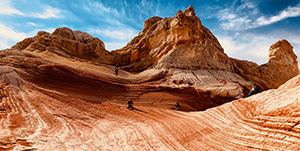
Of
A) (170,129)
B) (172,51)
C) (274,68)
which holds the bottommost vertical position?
(170,129)

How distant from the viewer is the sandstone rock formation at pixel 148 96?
402 centimetres

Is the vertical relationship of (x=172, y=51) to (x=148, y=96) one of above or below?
above

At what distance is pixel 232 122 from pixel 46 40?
2325 centimetres

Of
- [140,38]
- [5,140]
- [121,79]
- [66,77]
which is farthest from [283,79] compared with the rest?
[5,140]

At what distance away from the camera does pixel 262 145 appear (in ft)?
11.0

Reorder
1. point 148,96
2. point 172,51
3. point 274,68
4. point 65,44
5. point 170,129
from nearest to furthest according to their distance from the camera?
point 170,129 < point 148,96 < point 172,51 < point 65,44 < point 274,68

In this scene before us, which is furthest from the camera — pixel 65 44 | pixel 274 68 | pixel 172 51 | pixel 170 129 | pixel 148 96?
pixel 274 68

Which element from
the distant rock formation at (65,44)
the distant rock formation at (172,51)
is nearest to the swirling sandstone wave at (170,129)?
the distant rock formation at (172,51)

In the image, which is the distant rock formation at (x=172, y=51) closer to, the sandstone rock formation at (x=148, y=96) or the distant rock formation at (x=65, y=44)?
the distant rock formation at (x=65, y=44)

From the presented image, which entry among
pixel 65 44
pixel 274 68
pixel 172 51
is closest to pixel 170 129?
pixel 172 51

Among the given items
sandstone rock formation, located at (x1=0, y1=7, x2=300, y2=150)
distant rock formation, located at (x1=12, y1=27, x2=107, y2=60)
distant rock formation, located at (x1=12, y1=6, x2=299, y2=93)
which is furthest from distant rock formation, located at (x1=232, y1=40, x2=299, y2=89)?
distant rock formation, located at (x1=12, y1=27, x2=107, y2=60)

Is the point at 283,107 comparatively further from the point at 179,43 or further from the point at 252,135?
the point at 179,43

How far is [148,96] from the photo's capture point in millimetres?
14484

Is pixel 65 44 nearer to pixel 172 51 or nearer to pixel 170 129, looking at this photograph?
pixel 172 51
